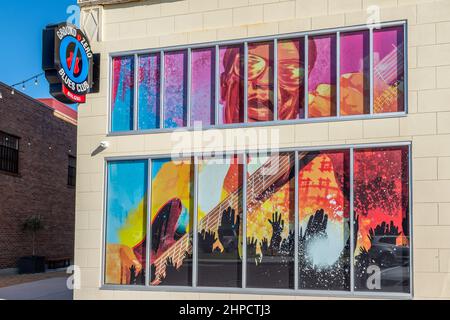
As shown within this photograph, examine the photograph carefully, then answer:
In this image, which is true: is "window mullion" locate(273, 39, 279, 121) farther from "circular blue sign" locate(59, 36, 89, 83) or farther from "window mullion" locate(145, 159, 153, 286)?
"circular blue sign" locate(59, 36, 89, 83)

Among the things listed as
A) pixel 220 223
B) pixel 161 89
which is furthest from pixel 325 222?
pixel 161 89

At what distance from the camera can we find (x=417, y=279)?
9.95 m

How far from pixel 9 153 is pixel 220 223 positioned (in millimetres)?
12420

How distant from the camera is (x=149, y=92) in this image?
1230cm

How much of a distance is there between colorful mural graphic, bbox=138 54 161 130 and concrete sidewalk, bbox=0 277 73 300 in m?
5.31

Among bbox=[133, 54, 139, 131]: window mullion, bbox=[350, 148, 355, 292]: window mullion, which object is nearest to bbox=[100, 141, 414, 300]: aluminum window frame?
bbox=[350, 148, 355, 292]: window mullion

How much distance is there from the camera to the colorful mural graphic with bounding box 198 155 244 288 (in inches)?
444

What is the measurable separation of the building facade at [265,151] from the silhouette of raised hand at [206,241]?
0.04 metres

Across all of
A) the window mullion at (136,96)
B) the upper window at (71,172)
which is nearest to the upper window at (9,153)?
the upper window at (71,172)

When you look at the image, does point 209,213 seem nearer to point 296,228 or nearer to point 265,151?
point 265,151

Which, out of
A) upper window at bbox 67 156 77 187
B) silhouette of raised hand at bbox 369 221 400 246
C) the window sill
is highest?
the window sill
